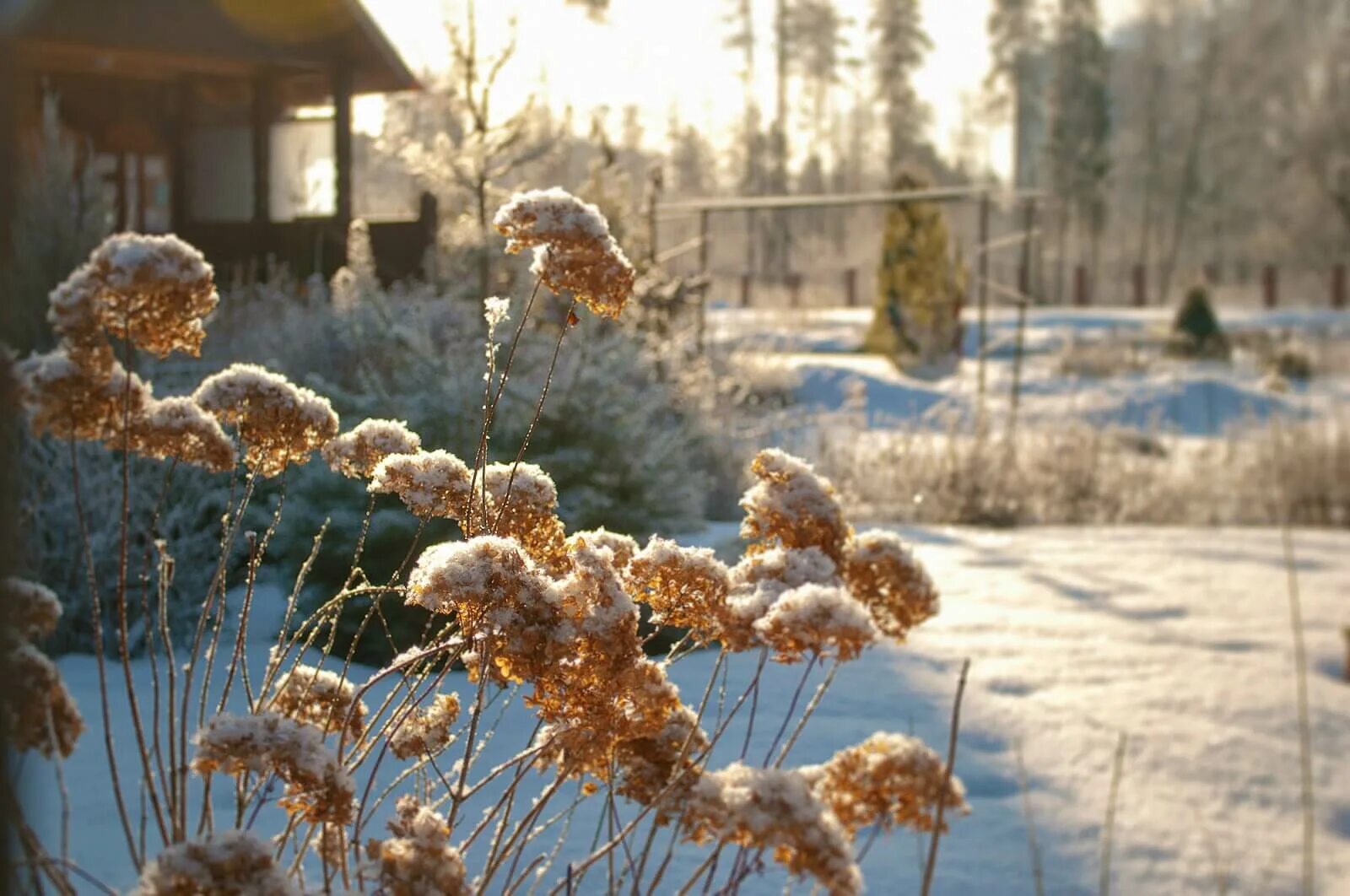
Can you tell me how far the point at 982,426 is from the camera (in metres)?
9.11

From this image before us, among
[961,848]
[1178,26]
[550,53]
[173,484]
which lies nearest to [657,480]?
[173,484]

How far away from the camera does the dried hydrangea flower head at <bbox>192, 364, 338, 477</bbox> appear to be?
181 centimetres

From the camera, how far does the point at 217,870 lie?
124 cm

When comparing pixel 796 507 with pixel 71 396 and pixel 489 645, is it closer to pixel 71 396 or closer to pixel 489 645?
pixel 489 645

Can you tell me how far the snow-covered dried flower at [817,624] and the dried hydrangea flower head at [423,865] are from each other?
41cm

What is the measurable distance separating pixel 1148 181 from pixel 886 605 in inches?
2034

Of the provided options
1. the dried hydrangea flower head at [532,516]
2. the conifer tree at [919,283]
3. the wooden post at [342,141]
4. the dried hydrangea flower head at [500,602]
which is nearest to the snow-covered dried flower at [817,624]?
the dried hydrangea flower head at [500,602]

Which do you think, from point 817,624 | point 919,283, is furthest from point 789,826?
point 919,283

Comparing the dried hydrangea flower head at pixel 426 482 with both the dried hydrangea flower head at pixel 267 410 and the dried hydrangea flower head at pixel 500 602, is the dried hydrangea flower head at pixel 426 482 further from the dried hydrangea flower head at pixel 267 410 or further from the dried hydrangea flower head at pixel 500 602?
the dried hydrangea flower head at pixel 500 602

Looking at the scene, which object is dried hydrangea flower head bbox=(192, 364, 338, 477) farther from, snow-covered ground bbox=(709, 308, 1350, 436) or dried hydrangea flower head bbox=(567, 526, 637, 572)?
snow-covered ground bbox=(709, 308, 1350, 436)

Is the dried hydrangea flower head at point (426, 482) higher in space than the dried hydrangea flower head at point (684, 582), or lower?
higher

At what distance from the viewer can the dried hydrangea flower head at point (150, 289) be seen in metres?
1.60

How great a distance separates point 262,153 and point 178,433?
40.9ft

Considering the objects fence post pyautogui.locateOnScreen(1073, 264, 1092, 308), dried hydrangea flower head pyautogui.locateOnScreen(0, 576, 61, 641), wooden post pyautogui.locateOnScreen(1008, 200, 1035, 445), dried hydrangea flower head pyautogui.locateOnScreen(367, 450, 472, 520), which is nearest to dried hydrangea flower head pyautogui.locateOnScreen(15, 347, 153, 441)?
dried hydrangea flower head pyautogui.locateOnScreen(0, 576, 61, 641)
